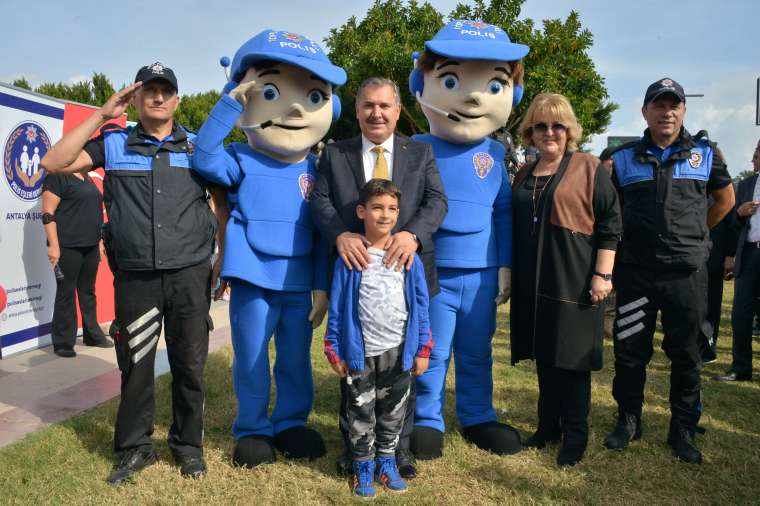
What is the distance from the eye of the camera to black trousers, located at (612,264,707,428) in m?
3.27

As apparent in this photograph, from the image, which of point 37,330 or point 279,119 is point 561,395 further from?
point 37,330

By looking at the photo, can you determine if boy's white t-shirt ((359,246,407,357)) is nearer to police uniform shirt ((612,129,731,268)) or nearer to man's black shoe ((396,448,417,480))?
man's black shoe ((396,448,417,480))

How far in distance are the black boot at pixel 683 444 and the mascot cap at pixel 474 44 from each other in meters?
2.30

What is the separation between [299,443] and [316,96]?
189 centimetres

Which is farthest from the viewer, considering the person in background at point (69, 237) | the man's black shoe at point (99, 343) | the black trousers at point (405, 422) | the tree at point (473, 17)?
the tree at point (473, 17)

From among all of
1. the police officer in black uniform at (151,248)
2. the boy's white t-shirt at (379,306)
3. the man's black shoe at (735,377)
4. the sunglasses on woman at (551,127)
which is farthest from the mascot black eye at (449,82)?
the man's black shoe at (735,377)

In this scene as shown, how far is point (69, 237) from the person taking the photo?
569 cm

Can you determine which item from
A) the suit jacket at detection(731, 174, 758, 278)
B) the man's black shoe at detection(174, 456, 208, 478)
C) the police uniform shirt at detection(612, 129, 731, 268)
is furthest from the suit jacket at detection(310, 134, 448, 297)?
the suit jacket at detection(731, 174, 758, 278)

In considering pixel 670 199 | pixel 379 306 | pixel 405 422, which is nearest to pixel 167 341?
pixel 379 306

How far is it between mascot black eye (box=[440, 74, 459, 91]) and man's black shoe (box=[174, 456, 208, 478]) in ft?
7.92

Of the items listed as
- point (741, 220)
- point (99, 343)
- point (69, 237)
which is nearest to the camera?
point (741, 220)

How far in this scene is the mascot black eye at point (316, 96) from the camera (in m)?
3.32

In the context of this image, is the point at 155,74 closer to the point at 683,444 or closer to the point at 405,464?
the point at 405,464

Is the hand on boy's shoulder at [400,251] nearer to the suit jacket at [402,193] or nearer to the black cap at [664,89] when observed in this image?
the suit jacket at [402,193]
